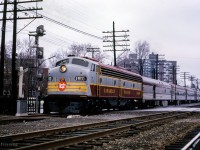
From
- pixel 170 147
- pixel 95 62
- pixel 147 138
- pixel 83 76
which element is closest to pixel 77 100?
pixel 83 76

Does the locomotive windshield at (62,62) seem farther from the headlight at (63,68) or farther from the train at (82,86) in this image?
the headlight at (63,68)

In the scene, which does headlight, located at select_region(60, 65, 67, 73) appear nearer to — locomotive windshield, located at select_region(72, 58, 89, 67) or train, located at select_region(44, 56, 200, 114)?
train, located at select_region(44, 56, 200, 114)

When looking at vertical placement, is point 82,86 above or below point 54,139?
above

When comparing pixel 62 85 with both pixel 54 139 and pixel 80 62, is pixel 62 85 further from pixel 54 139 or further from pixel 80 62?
pixel 54 139

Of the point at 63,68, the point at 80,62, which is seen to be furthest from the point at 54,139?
the point at 80,62

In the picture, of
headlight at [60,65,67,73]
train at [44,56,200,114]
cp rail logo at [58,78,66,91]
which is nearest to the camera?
train at [44,56,200,114]

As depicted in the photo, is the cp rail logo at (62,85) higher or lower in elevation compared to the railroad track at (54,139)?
higher

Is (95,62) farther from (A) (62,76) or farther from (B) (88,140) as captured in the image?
(B) (88,140)

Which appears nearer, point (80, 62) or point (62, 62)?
point (80, 62)

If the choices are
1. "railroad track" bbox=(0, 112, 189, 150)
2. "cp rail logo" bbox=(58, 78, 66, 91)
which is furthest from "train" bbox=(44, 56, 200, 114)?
"railroad track" bbox=(0, 112, 189, 150)

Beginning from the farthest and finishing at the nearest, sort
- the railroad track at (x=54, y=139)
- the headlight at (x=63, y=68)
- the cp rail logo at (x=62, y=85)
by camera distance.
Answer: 1. the headlight at (x=63, y=68)
2. the cp rail logo at (x=62, y=85)
3. the railroad track at (x=54, y=139)

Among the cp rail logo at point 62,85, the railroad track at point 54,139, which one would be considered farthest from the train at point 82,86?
the railroad track at point 54,139

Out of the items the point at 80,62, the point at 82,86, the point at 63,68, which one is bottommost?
the point at 82,86

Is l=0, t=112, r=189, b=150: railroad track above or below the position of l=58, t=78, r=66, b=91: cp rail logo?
below
